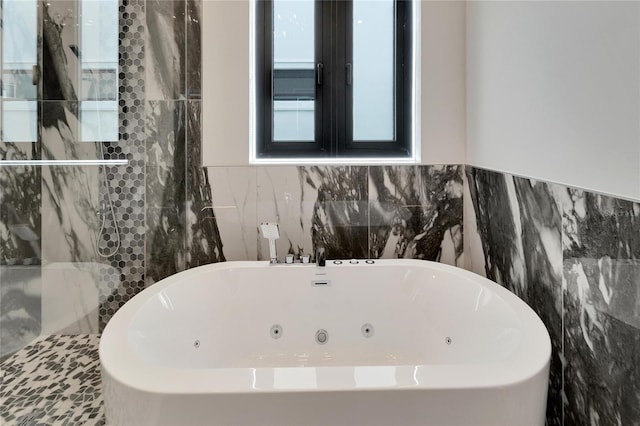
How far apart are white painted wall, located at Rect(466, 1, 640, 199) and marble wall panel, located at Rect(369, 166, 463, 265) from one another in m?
0.27

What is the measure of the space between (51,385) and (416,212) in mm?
1688

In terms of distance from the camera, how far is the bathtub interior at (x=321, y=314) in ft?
5.42

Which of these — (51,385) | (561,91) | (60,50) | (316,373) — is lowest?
(51,385)

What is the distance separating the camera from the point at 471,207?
1.96 meters

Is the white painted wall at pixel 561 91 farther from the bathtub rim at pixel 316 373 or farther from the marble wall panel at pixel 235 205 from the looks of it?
the marble wall panel at pixel 235 205

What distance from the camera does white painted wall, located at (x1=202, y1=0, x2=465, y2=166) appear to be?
1.99 m

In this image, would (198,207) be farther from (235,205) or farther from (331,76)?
(331,76)

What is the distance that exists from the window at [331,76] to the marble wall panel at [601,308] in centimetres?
122

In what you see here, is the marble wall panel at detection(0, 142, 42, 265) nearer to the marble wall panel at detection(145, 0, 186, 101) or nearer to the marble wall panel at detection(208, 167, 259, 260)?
the marble wall panel at detection(145, 0, 186, 101)

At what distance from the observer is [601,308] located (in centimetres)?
103

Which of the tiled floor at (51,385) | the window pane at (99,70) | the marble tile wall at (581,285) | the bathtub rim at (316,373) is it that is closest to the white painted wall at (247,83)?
the window pane at (99,70)

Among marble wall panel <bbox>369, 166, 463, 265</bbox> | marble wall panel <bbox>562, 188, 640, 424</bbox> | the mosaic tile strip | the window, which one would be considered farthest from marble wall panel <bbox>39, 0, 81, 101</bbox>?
marble wall panel <bbox>562, 188, 640, 424</bbox>

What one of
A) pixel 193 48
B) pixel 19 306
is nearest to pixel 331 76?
pixel 193 48

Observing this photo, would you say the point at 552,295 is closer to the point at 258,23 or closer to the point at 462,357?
the point at 462,357
